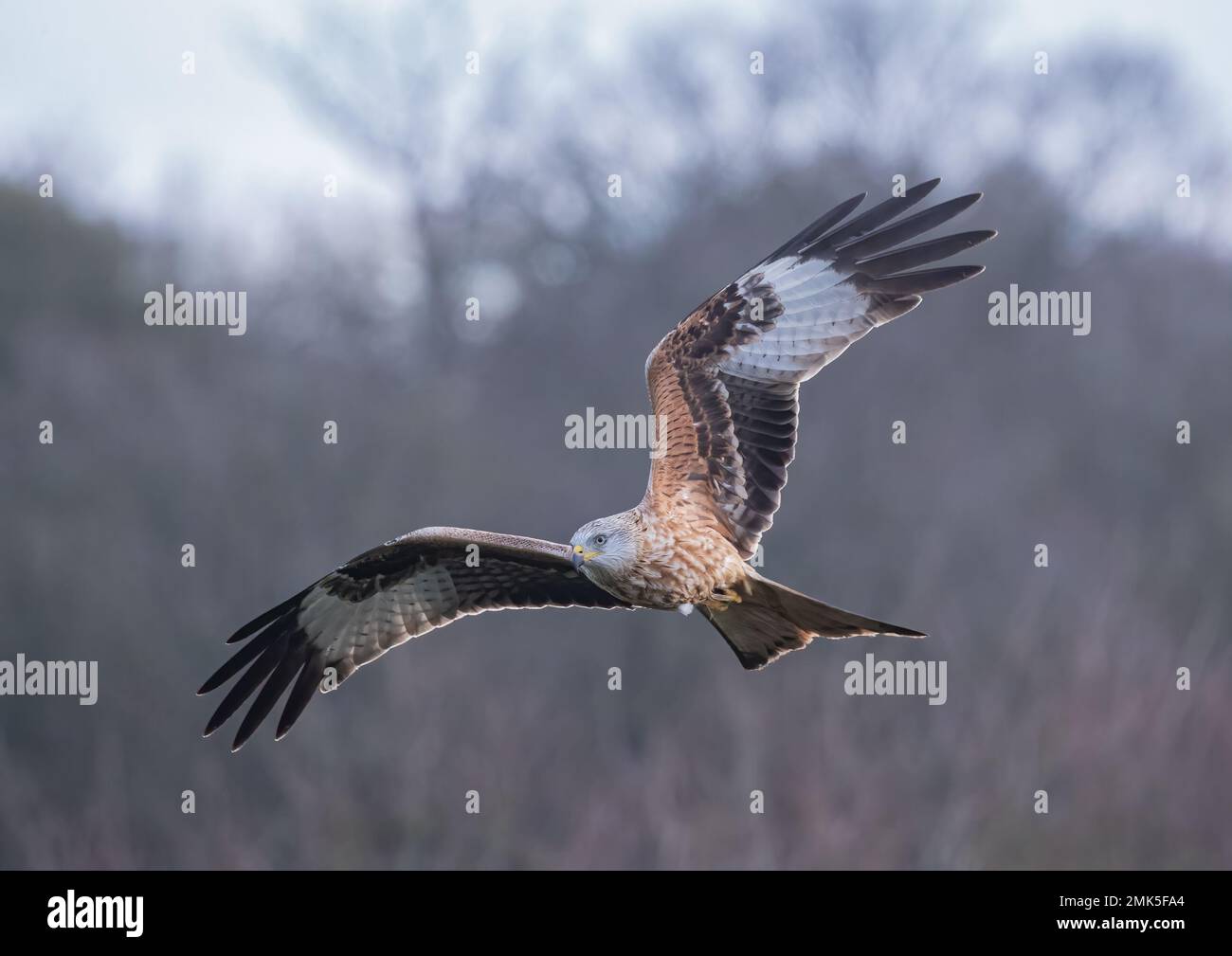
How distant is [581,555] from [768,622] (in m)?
1.15

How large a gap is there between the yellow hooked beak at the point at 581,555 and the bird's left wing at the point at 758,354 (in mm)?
629

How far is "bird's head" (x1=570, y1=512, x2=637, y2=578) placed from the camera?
27.2 feet

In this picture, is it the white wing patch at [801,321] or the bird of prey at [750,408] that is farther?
the white wing patch at [801,321]

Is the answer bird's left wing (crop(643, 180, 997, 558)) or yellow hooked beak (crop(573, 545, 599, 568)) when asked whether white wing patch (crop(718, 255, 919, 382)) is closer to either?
bird's left wing (crop(643, 180, 997, 558))

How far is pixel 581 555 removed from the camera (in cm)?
830

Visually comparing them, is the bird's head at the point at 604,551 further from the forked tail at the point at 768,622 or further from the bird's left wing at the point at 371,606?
the bird's left wing at the point at 371,606

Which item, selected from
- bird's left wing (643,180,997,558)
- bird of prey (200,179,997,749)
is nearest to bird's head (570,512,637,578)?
bird of prey (200,179,997,749)

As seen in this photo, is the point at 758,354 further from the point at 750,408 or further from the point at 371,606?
the point at 371,606

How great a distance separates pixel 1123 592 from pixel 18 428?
51.0 feet

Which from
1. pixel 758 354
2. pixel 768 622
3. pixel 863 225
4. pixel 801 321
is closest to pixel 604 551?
pixel 768 622

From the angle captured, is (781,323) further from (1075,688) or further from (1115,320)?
(1115,320)

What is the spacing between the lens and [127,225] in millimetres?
29219

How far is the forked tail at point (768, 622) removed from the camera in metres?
8.69

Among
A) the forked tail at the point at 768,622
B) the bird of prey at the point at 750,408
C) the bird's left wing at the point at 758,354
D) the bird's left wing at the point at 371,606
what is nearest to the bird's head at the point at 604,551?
the bird of prey at the point at 750,408
